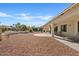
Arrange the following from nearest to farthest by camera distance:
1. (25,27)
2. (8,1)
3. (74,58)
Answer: (74,58), (8,1), (25,27)

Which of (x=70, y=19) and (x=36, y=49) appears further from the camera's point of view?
(x=70, y=19)

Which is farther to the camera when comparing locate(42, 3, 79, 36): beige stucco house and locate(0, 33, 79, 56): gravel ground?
locate(42, 3, 79, 36): beige stucco house

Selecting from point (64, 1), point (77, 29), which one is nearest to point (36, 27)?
point (77, 29)

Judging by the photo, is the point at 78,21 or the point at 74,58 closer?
the point at 74,58

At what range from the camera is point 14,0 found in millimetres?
5875

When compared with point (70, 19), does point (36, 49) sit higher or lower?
lower

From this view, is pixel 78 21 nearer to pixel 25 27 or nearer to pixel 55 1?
pixel 55 1

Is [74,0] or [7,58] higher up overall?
[74,0]

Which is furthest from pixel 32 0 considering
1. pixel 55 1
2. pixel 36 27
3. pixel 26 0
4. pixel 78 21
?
pixel 36 27

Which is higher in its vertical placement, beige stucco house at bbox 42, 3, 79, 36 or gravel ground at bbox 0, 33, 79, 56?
beige stucco house at bbox 42, 3, 79, 36

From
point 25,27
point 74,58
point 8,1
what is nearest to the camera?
point 74,58

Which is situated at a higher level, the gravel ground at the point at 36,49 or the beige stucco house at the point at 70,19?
the beige stucco house at the point at 70,19

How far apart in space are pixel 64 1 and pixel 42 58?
1.92 metres

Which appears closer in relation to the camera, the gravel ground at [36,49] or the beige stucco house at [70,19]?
the gravel ground at [36,49]
